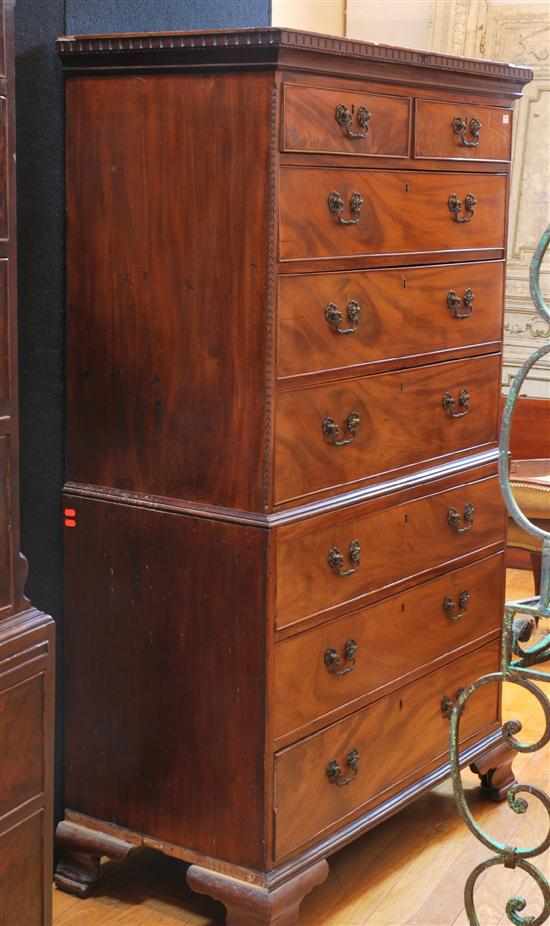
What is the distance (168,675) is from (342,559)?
1.43ft

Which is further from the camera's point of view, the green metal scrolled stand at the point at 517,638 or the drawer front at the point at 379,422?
Result: the drawer front at the point at 379,422

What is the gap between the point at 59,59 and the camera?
2846mm

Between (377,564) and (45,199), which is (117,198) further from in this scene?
(377,564)

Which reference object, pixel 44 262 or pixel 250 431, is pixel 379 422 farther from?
pixel 44 262

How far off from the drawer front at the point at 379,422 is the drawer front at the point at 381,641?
0.32 m

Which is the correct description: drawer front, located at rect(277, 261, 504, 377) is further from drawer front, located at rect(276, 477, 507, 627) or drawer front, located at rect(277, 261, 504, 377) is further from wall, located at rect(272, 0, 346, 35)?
wall, located at rect(272, 0, 346, 35)

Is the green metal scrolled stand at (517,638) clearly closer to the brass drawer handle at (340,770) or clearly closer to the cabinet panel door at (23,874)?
the cabinet panel door at (23,874)

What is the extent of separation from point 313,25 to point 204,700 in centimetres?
344

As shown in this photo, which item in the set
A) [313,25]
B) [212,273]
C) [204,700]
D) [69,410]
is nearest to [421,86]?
[212,273]

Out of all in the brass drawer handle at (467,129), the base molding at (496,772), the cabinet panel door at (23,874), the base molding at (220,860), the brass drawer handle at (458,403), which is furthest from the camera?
the base molding at (496,772)

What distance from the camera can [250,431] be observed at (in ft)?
8.85

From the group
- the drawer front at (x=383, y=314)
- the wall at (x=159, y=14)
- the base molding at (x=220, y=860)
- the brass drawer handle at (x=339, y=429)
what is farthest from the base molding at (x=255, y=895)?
the wall at (x=159, y=14)

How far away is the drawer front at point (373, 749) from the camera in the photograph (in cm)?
287

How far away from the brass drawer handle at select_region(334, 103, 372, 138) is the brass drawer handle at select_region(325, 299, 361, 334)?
0.34m
